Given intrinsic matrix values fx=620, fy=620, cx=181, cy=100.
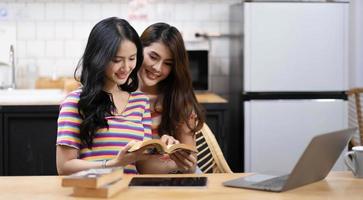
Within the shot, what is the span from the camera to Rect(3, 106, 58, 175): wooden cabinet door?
12.2 feet

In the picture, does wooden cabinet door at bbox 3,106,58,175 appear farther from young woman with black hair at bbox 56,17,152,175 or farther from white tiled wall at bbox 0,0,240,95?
young woman with black hair at bbox 56,17,152,175

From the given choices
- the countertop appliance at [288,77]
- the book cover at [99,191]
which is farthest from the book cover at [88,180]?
the countertop appliance at [288,77]

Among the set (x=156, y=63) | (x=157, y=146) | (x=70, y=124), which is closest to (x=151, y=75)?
(x=156, y=63)

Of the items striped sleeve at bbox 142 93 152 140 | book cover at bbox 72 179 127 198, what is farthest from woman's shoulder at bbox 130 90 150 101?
book cover at bbox 72 179 127 198

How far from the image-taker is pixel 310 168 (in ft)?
5.75

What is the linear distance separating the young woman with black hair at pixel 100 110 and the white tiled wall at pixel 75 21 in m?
2.08

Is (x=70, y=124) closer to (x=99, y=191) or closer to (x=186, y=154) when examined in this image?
(x=186, y=154)

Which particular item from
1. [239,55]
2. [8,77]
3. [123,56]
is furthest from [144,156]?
[8,77]

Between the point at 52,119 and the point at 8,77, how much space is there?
29.7 inches

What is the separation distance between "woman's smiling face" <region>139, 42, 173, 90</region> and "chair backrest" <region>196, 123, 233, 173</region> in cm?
30

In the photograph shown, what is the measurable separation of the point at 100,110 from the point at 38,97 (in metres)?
1.92

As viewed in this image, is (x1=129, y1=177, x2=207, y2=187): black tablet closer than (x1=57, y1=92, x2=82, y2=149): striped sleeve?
Yes

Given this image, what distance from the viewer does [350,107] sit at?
4.30 metres

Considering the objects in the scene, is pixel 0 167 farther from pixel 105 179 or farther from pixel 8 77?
pixel 105 179
